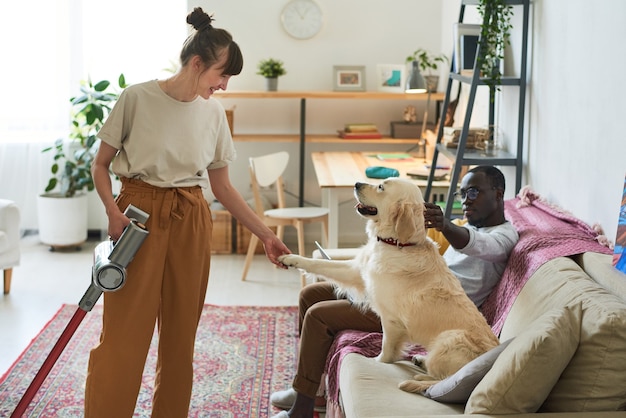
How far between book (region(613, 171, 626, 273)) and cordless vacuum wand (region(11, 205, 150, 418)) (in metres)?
1.29

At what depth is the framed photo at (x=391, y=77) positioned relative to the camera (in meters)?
5.76

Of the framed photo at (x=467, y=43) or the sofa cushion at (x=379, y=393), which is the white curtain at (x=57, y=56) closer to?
the framed photo at (x=467, y=43)

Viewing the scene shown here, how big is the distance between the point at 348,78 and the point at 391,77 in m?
0.30

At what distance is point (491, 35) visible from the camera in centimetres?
→ 342

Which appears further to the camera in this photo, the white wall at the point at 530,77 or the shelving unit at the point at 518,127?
the shelving unit at the point at 518,127

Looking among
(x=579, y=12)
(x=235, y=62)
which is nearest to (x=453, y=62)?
(x=579, y=12)

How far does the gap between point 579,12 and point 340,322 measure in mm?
1347

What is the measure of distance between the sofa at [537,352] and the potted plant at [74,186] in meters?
3.24

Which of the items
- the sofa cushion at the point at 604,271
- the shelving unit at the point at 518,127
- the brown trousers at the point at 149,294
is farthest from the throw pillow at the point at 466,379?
the shelving unit at the point at 518,127

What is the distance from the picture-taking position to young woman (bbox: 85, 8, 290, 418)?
93.1 inches

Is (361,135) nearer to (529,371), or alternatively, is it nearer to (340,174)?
(340,174)

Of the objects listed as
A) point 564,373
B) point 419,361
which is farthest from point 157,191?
point 564,373

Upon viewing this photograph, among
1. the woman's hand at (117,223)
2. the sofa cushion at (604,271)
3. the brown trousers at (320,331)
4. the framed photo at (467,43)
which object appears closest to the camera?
the sofa cushion at (604,271)

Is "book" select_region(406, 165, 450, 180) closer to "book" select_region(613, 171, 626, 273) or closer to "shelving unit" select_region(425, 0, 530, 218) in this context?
"shelving unit" select_region(425, 0, 530, 218)
